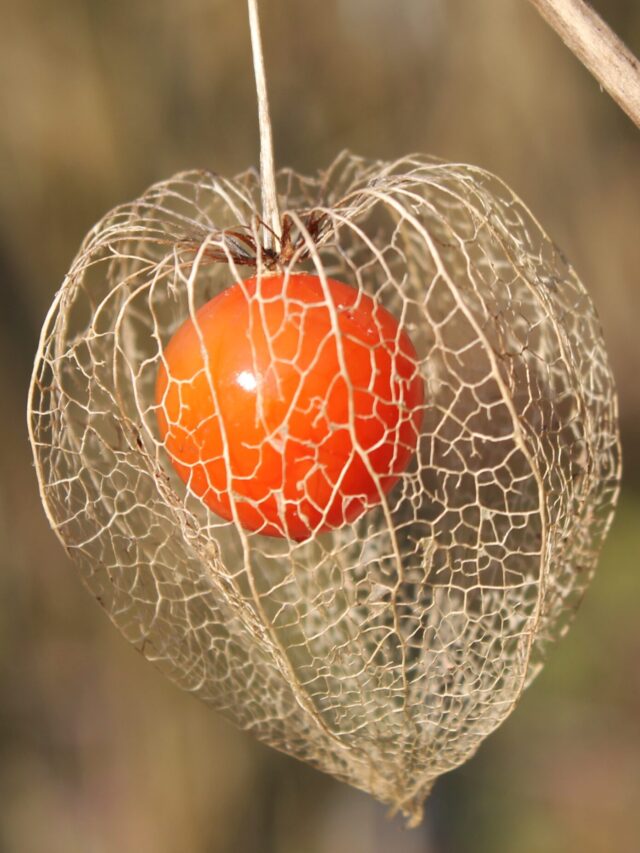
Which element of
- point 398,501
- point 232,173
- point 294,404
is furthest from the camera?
A: point 232,173

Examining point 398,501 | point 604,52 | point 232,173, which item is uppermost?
point 604,52

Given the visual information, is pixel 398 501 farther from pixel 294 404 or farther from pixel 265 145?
pixel 265 145

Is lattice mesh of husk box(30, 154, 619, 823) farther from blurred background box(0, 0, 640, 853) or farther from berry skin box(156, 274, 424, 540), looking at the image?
blurred background box(0, 0, 640, 853)

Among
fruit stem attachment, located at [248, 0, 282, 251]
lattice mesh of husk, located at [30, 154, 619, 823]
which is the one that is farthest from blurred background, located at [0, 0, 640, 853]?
Result: fruit stem attachment, located at [248, 0, 282, 251]

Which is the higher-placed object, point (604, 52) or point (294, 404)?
point (604, 52)

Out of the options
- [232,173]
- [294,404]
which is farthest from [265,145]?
[232,173]

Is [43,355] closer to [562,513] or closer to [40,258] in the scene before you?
[562,513]
